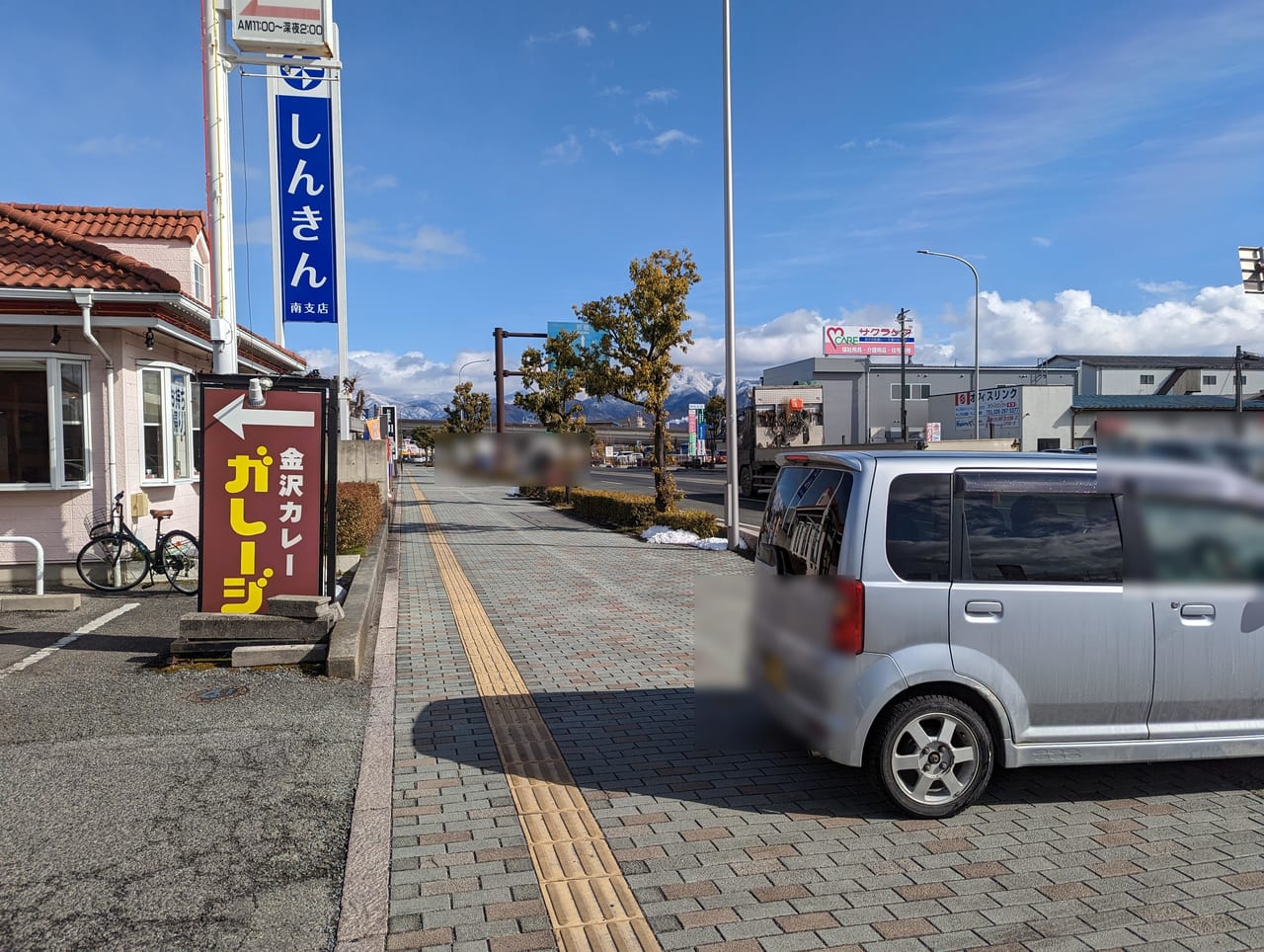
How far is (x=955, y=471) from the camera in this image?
4375mm

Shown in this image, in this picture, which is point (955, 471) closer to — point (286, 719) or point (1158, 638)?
point (1158, 638)

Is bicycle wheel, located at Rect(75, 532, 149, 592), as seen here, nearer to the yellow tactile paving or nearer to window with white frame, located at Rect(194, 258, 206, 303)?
window with white frame, located at Rect(194, 258, 206, 303)

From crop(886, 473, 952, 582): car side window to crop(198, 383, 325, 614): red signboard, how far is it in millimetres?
4771

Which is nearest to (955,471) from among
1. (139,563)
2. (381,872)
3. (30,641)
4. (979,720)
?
(979,720)

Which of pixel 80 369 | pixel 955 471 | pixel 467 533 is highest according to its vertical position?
pixel 80 369

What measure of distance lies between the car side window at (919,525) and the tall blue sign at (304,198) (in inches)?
421

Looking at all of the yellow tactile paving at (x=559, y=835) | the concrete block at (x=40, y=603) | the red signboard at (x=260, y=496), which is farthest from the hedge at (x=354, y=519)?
the yellow tactile paving at (x=559, y=835)

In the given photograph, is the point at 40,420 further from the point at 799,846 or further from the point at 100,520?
the point at 799,846

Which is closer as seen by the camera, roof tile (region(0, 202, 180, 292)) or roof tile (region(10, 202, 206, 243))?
roof tile (region(0, 202, 180, 292))

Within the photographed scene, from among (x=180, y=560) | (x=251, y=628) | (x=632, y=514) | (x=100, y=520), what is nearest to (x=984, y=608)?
(x=251, y=628)

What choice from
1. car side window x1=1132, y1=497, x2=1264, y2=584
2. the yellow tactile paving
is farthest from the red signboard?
car side window x1=1132, y1=497, x2=1264, y2=584

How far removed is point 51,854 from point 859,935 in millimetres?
3464

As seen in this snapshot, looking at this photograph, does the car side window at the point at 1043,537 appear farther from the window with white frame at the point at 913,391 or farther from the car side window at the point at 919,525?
the window with white frame at the point at 913,391

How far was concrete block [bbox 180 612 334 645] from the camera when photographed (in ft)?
22.9
